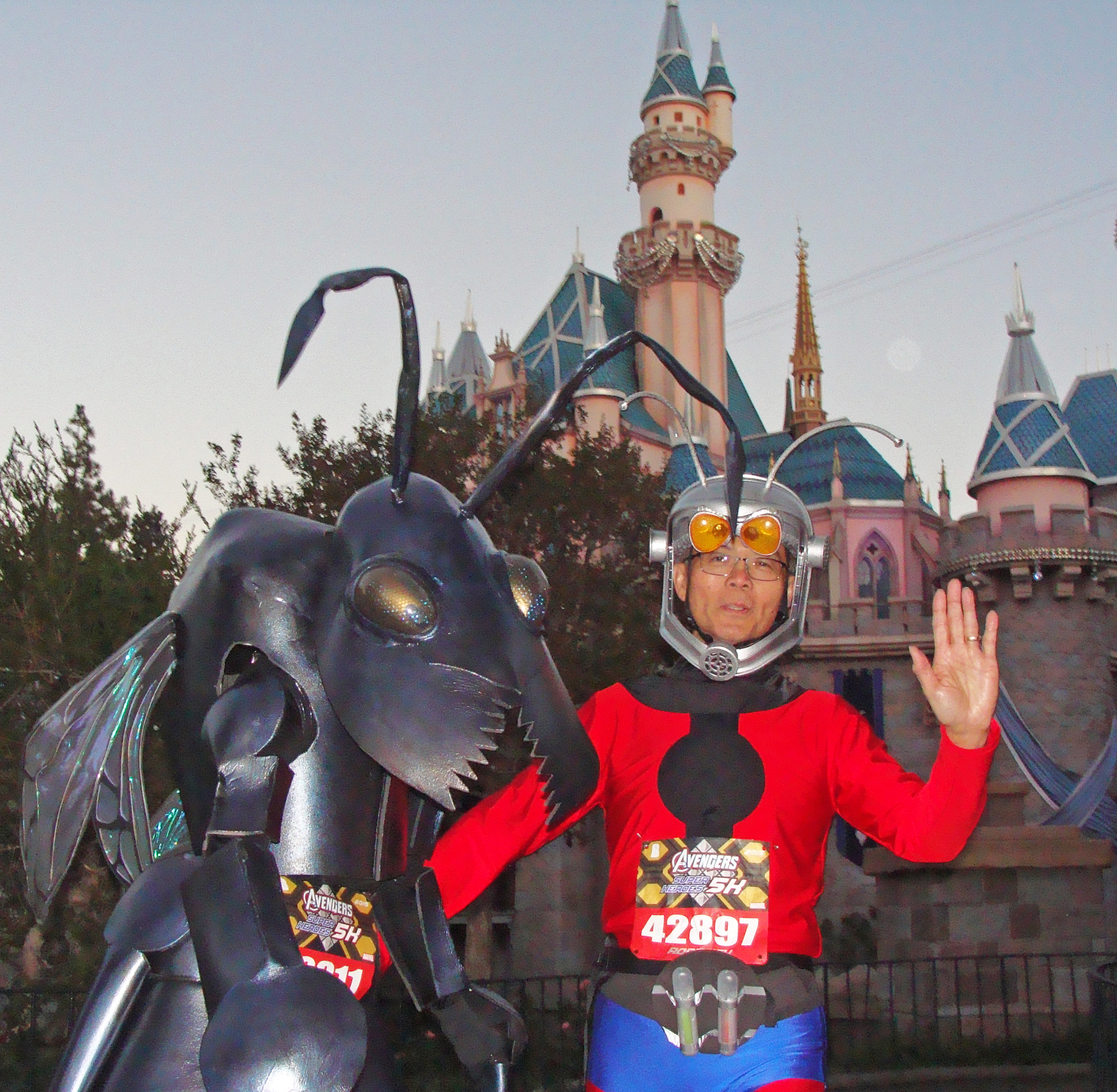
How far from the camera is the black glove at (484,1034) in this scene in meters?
2.84

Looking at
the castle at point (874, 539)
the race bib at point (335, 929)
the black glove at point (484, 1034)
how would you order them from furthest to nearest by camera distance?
the castle at point (874, 539) → the black glove at point (484, 1034) → the race bib at point (335, 929)

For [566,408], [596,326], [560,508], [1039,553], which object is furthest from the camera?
[596,326]

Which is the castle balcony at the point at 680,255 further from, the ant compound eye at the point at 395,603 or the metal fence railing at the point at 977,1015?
the ant compound eye at the point at 395,603

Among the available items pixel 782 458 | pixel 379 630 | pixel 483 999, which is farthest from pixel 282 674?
pixel 782 458

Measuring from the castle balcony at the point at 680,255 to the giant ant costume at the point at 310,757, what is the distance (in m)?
36.3

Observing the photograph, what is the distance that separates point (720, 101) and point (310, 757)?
→ 141 ft

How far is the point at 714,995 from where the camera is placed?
296 centimetres

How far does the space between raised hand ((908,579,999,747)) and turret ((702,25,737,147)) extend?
41.0 meters

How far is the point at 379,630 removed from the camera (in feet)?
8.91

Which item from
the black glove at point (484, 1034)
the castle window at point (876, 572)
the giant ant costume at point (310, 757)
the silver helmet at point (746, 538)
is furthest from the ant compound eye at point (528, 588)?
the castle window at point (876, 572)

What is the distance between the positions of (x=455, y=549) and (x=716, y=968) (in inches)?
44.9

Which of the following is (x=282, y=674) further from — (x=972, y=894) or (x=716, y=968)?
(x=972, y=894)

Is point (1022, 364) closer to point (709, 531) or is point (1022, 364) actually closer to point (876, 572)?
point (876, 572)

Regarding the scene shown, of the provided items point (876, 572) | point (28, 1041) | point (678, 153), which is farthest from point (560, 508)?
point (678, 153)
